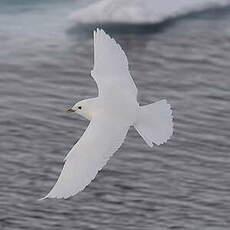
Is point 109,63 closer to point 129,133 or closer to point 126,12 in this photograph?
point 129,133

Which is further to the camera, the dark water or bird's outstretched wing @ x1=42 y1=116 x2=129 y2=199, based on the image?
the dark water

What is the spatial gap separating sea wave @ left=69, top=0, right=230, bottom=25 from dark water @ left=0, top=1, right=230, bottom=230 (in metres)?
1.00

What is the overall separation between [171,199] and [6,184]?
4.48m

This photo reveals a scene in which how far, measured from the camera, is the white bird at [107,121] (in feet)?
46.2

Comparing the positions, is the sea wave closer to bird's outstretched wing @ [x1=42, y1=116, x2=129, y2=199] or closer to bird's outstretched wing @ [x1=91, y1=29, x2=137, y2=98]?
bird's outstretched wing @ [x1=91, y1=29, x2=137, y2=98]

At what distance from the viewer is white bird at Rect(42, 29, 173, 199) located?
1409 centimetres

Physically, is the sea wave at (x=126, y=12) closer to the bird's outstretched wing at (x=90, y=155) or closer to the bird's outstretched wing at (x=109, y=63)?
the bird's outstretched wing at (x=109, y=63)

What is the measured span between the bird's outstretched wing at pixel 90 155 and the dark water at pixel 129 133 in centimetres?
1411

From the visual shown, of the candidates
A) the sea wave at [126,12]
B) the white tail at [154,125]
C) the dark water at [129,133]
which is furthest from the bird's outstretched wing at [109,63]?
the sea wave at [126,12]

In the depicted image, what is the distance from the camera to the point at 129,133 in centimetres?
3175

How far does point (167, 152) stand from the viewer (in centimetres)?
3109

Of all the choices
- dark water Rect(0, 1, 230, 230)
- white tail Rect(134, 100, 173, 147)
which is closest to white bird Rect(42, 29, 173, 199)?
white tail Rect(134, 100, 173, 147)

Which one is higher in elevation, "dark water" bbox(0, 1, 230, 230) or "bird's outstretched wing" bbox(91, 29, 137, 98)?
"bird's outstretched wing" bbox(91, 29, 137, 98)

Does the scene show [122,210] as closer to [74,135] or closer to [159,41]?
[74,135]
